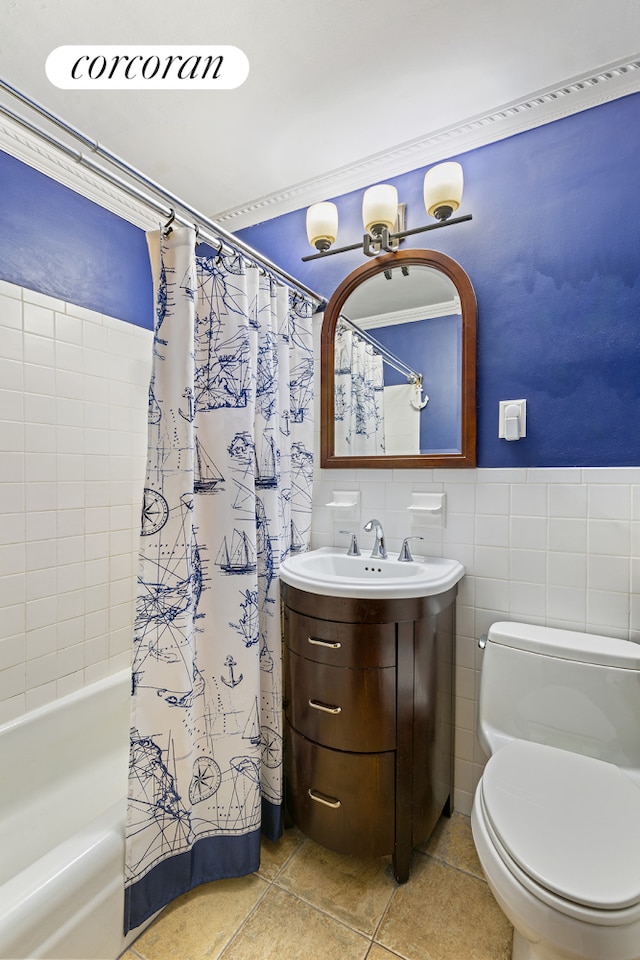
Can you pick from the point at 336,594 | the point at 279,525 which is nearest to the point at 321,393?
the point at 279,525

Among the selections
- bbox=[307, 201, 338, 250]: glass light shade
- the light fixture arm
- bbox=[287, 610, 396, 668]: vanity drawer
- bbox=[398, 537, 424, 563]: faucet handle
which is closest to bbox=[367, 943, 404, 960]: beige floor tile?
bbox=[287, 610, 396, 668]: vanity drawer

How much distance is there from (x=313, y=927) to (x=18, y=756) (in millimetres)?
1052

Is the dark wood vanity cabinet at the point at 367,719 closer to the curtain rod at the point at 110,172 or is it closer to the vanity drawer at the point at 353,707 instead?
the vanity drawer at the point at 353,707

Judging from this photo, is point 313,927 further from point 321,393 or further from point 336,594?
point 321,393

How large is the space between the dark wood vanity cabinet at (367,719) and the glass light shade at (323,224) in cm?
135

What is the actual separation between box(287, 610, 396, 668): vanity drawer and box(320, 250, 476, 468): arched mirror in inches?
26.6

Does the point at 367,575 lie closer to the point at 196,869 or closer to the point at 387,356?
the point at 387,356

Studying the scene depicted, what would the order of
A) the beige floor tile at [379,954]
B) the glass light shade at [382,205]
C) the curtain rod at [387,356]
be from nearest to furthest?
the beige floor tile at [379,954] → the glass light shade at [382,205] → the curtain rod at [387,356]

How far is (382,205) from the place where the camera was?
1606 millimetres

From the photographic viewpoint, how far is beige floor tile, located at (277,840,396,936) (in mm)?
1267

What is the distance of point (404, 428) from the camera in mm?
1747

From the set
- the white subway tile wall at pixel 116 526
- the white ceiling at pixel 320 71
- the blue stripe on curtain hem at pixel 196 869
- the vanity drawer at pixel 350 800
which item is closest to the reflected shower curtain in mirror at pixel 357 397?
the white subway tile wall at pixel 116 526

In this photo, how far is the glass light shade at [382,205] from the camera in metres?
1.61

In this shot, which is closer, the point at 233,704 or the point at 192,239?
the point at 192,239
